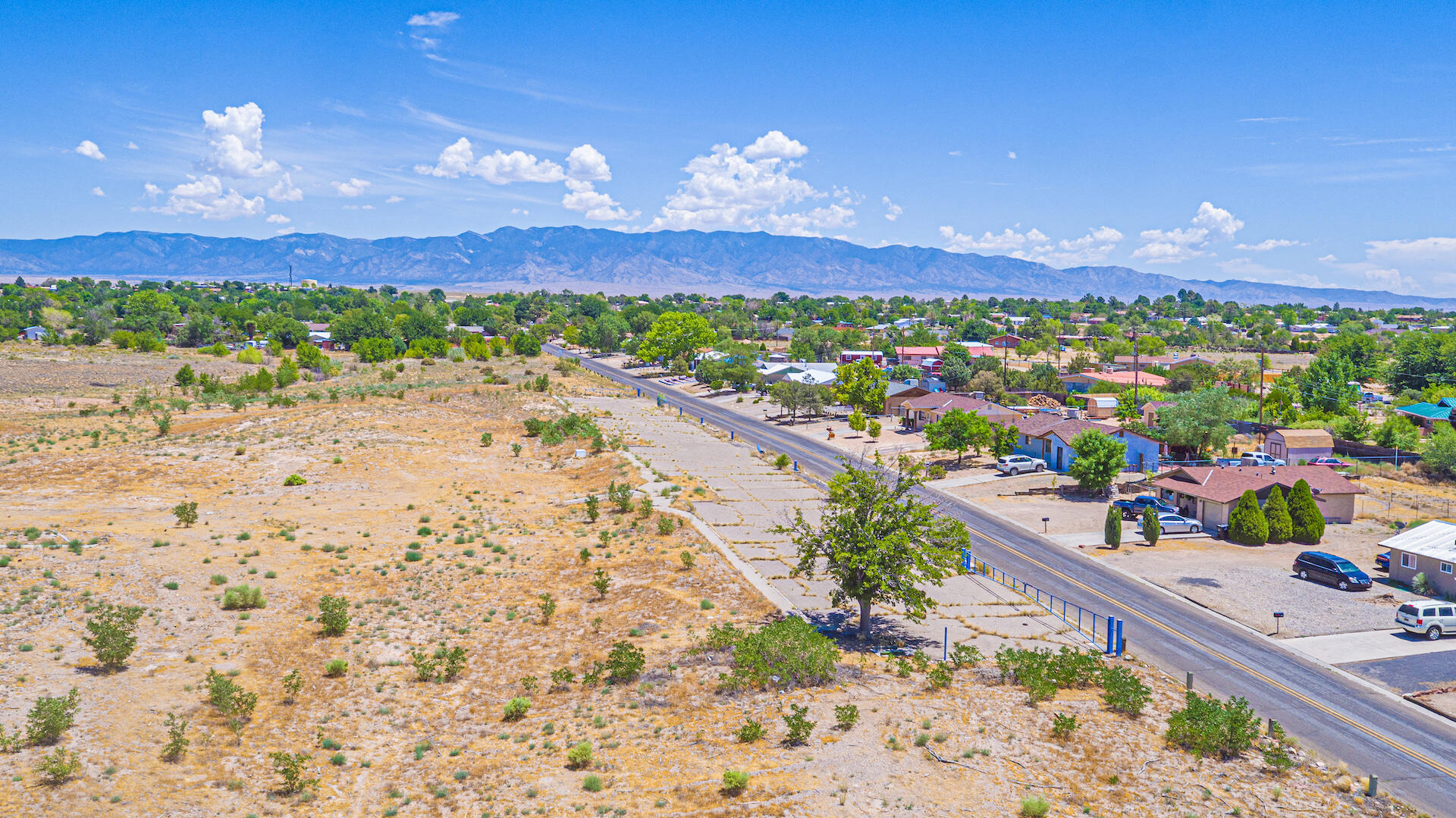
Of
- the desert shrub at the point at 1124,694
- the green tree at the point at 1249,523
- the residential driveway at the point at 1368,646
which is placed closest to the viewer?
the desert shrub at the point at 1124,694

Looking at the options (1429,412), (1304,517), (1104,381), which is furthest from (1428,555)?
(1104,381)

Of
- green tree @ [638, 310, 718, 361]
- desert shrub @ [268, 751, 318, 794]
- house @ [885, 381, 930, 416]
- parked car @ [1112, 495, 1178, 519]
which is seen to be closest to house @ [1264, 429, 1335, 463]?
parked car @ [1112, 495, 1178, 519]

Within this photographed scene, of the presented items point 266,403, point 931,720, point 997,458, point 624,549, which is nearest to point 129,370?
point 266,403

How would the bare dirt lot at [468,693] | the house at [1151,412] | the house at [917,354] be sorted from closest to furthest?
the bare dirt lot at [468,693] → the house at [1151,412] → the house at [917,354]

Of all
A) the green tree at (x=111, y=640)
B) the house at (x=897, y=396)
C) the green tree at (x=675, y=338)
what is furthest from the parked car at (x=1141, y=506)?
the green tree at (x=675, y=338)

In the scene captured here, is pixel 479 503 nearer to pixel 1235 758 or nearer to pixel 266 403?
pixel 1235 758

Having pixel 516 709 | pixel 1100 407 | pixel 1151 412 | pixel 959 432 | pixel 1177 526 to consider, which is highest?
pixel 1151 412

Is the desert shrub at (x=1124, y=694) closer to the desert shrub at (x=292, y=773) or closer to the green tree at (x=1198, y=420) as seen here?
the desert shrub at (x=292, y=773)

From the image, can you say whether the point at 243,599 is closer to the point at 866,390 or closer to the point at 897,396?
the point at 866,390
